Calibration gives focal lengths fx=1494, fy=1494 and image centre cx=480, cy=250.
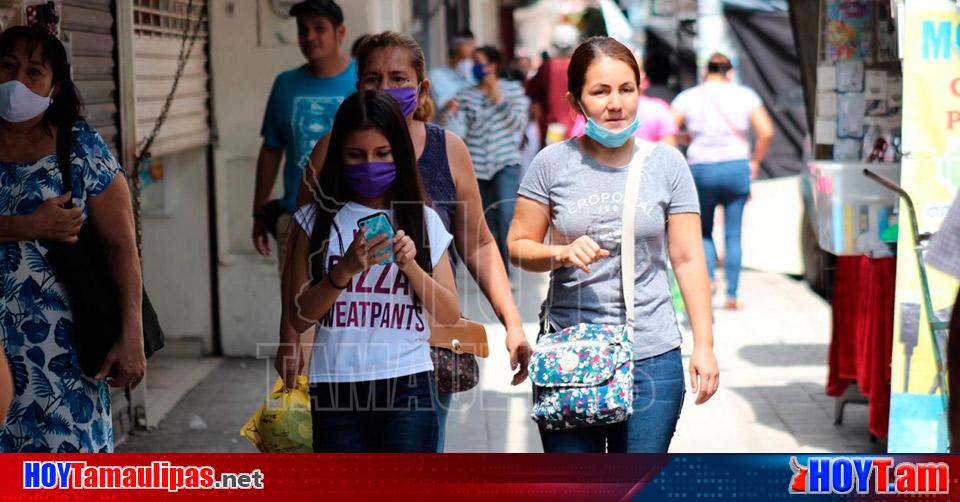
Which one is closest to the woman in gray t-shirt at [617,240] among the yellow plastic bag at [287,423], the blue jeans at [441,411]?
the blue jeans at [441,411]

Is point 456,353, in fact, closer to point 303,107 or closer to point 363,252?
point 363,252

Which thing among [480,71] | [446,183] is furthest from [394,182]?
[480,71]

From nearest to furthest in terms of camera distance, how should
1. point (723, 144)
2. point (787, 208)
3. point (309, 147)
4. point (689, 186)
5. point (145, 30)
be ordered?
point (689, 186)
point (309, 147)
point (145, 30)
point (723, 144)
point (787, 208)

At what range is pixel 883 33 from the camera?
650 cm

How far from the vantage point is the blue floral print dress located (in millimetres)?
4133

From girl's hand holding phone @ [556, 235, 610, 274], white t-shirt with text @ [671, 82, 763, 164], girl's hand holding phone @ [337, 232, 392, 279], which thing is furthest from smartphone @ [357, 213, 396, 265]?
white t-shirt with text @ [671, 82, 763, 164]

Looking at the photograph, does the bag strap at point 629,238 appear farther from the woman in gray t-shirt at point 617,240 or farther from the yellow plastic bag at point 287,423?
the yellow plastic bag at point 287,423

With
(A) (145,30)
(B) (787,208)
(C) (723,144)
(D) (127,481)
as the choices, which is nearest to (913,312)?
(D) (127,481)

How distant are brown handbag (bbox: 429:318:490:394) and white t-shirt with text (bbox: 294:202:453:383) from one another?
192 mm

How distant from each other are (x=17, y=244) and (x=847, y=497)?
232 cm

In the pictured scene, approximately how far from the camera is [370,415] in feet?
12.8

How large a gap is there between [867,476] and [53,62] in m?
2.44

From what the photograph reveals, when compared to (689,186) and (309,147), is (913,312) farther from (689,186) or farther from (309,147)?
(309,147)

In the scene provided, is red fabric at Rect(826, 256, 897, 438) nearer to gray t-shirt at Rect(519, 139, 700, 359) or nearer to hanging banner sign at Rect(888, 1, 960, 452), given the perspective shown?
hanging banner sign at Rect(888, 1, 960, 452)
